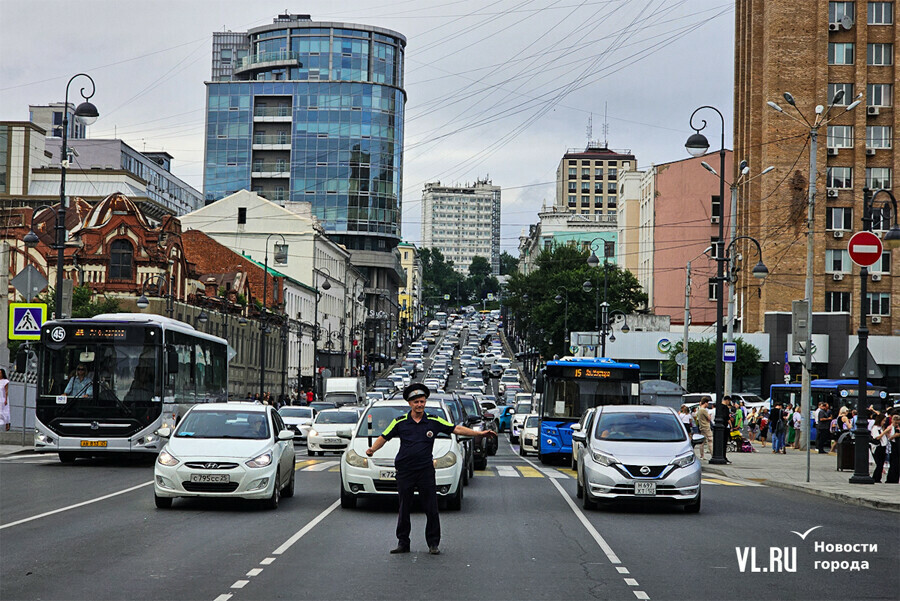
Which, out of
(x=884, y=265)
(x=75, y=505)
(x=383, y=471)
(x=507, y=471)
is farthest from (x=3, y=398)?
(x=884, y=265)

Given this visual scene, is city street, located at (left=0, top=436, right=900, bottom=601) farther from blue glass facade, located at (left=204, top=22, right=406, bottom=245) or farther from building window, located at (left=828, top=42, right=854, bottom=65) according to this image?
blue glass facade, located at (left=204, top=22, right=406, bottom=245)

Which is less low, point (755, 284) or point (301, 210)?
point (301, 210)

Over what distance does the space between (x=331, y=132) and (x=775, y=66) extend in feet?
200

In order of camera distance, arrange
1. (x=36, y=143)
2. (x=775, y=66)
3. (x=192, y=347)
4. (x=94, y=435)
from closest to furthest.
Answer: (x=94, y=435), (x=192, y=347), (x=775, y=66), (x=36, y=143)

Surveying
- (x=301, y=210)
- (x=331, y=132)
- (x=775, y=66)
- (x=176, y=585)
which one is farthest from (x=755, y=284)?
(x=176, y=585)

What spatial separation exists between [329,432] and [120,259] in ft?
109

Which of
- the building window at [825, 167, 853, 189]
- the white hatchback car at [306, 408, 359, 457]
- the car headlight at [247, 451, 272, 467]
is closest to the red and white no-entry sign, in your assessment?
the car headlight at [247, 451, 272, 467]

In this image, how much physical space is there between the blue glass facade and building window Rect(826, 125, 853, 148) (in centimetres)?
6061

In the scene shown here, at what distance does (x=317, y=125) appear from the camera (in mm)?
121688

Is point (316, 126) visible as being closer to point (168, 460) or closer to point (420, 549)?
point (168, 460)

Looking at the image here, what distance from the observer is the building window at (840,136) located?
7194 centimetres

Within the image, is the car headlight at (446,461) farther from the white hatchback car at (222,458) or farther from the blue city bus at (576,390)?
the blue city bus at (576,390)

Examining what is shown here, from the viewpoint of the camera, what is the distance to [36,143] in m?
99.2

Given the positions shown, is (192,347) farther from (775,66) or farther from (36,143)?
(36,143)
